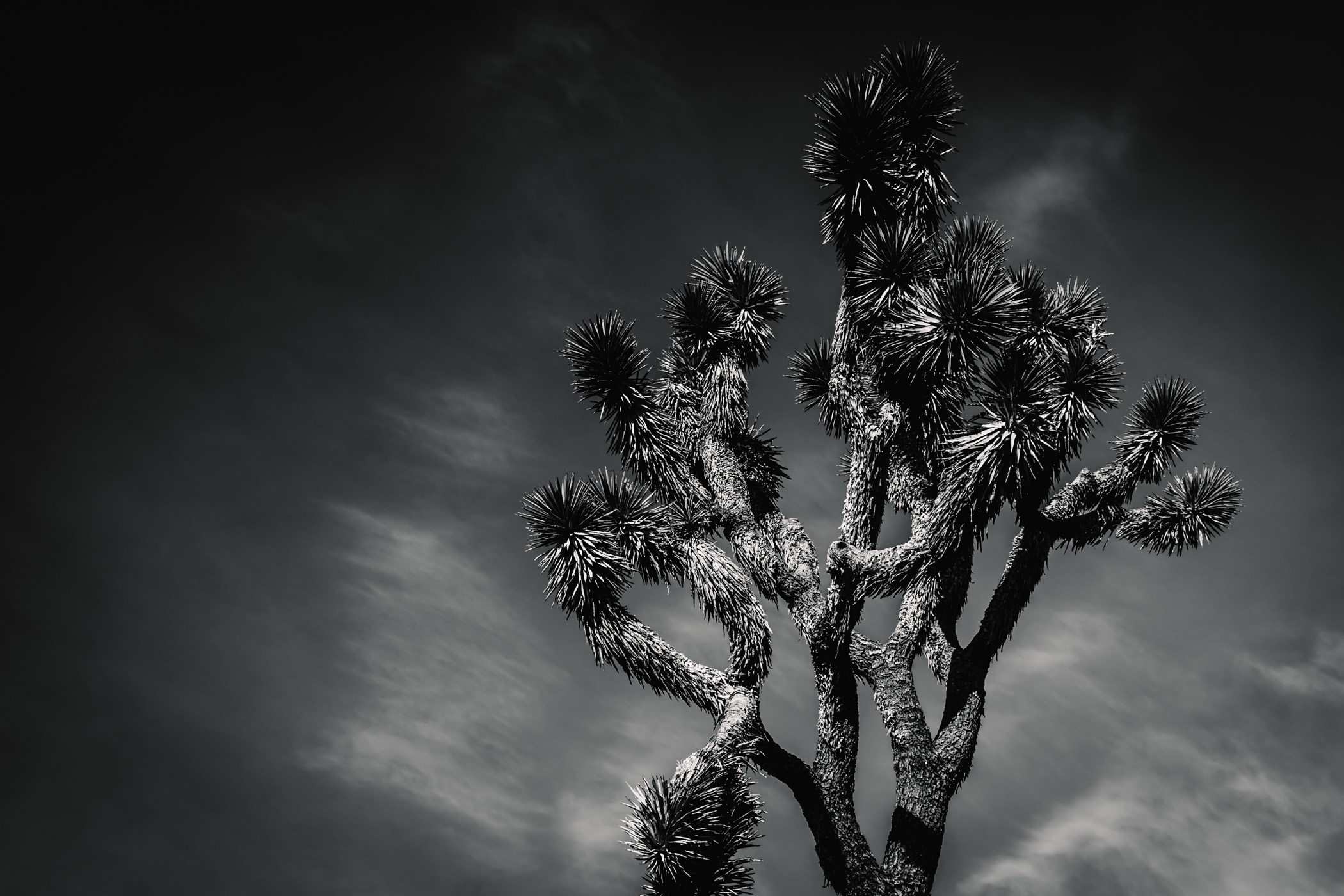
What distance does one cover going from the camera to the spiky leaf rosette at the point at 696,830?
678cm

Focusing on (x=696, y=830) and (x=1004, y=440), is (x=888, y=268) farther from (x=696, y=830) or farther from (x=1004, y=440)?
(x=696, y=830)

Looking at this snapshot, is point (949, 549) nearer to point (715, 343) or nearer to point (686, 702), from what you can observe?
point (686, 702)

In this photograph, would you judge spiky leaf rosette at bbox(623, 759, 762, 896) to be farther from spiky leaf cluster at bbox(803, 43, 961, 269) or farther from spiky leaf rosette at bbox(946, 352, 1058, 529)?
spiky leaf cluster at bbox(803, 43, 961, 269)

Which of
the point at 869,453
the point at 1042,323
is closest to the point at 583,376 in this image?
the point at 869,453

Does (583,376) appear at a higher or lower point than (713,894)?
higher

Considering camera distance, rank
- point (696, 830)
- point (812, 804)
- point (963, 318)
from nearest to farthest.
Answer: point (696, 830), point (963, 318), point (812, 804)

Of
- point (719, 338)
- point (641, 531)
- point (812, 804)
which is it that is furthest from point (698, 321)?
point (812, 804)

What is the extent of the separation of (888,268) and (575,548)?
4.05 metres

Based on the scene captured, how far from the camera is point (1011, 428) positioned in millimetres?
7207

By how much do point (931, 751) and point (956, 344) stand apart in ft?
12.4

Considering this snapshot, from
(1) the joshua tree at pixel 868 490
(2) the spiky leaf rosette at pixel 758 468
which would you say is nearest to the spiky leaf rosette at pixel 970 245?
(1) the joshua tree at pixel 868 490

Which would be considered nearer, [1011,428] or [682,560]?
[1011,428]

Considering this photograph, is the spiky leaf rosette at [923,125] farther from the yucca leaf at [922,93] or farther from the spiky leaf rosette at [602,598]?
the spiky leaf rosette at [602,598]

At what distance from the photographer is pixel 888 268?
847 centimetres
